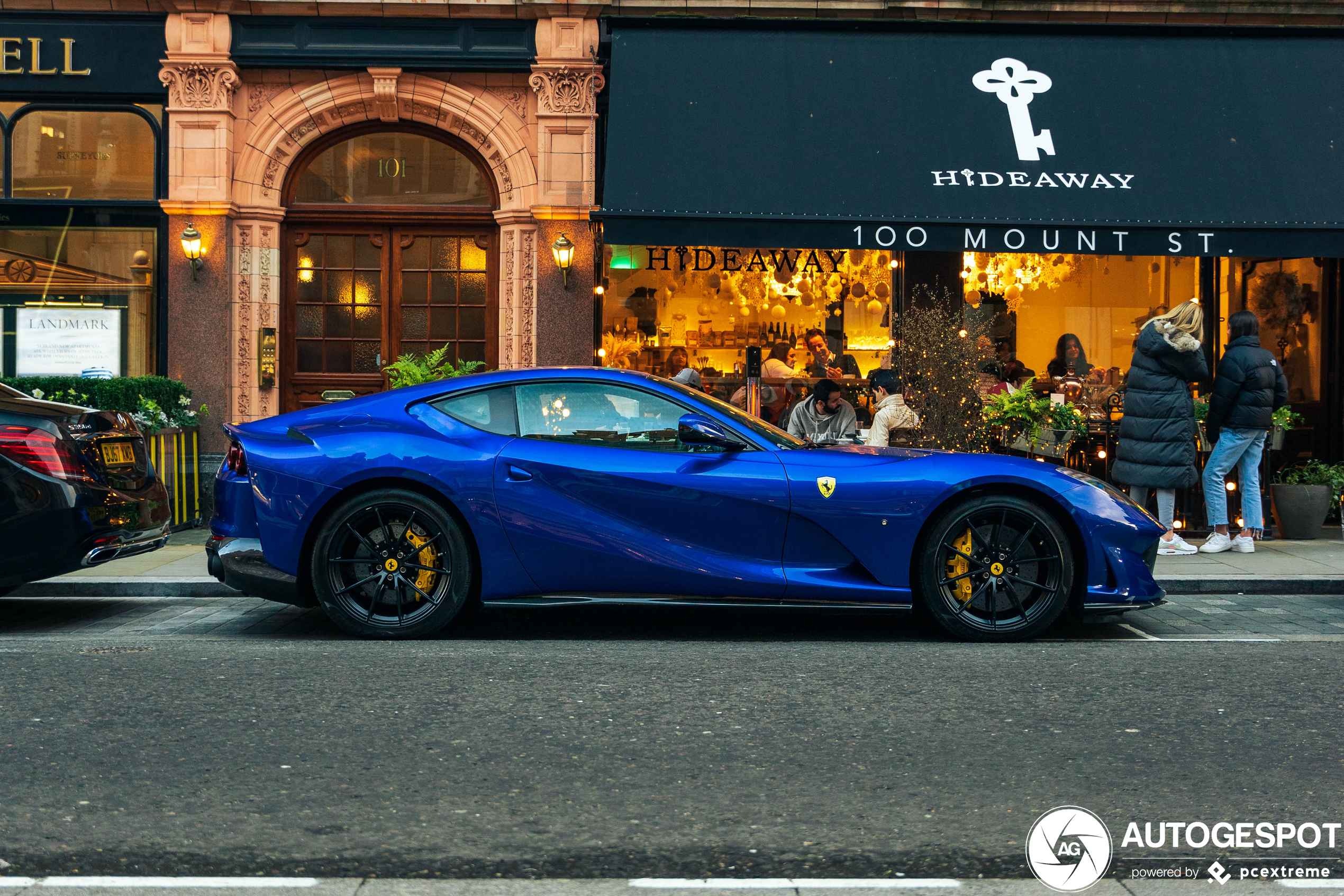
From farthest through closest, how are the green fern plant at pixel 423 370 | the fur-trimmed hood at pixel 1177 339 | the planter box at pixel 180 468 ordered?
the planter box at pixel 180 468, the green fern plant at pixel 423 370, the fur-trimmed hood at pixel 1177 339

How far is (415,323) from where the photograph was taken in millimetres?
13297

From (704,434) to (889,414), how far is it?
3.75 meters

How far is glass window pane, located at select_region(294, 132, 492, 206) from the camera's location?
13203 mm

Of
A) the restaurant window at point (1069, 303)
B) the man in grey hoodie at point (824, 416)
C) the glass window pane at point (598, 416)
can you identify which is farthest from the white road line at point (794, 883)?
the restaurant window at point (1069, 303)

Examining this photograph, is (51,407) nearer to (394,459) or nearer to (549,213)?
(394,459)

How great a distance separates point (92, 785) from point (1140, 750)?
349 centimetres

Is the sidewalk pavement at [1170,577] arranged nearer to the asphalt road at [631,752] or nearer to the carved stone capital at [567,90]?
the asphalt road at [631,752]

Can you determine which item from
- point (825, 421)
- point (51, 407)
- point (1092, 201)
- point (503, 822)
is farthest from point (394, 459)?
point (1092, 201)

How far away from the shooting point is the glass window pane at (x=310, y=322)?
13.3 meters

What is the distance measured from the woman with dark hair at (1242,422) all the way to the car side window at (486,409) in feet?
20.2

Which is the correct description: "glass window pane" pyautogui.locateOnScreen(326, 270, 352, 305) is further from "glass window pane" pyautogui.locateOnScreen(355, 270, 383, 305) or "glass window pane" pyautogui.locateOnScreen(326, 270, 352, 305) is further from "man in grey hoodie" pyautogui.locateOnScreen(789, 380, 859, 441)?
"man in grey hoodie" pyautogui.locateOnScreen(789, 380, 859, 441)

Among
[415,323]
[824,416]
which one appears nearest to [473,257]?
[415,323]

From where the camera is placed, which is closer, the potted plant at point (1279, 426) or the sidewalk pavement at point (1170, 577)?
the sidewalk pavement at point (1170, 577)

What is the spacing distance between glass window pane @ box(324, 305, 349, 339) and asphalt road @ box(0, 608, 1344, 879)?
23.3 feet
